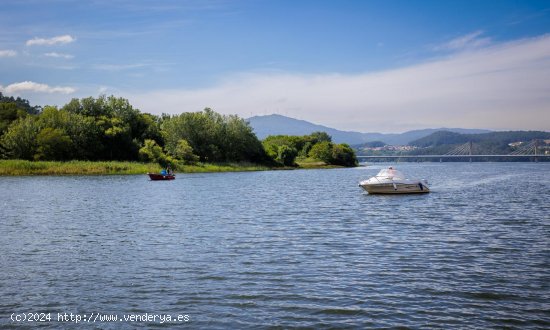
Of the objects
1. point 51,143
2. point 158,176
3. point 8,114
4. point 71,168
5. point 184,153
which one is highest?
point 8,114

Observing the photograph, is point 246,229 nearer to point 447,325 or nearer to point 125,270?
point 125,270

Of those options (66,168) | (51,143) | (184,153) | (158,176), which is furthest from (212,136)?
(158,176)

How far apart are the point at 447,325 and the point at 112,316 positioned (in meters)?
9.06

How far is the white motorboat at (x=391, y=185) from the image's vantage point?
56719 millimetres

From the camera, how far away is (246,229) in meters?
29.3

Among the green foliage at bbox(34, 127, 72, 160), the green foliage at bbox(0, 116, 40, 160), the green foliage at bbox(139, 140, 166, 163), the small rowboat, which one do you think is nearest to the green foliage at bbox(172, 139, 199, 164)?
the green foliage at bbox(139, 140, 166, 163)

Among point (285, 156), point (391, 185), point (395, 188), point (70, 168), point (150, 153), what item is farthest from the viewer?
point (285, 156)

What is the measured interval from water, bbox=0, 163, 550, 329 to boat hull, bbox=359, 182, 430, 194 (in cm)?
1985

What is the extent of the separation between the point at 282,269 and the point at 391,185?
40.9m

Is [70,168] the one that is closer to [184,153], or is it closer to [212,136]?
[184,153]

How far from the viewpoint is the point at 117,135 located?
12144 cm

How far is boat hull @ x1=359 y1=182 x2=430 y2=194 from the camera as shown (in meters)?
56.8

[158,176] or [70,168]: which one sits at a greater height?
[70,168]

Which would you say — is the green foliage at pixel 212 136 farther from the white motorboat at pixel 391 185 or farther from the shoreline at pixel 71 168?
the white motorboat at pixel 391 185
